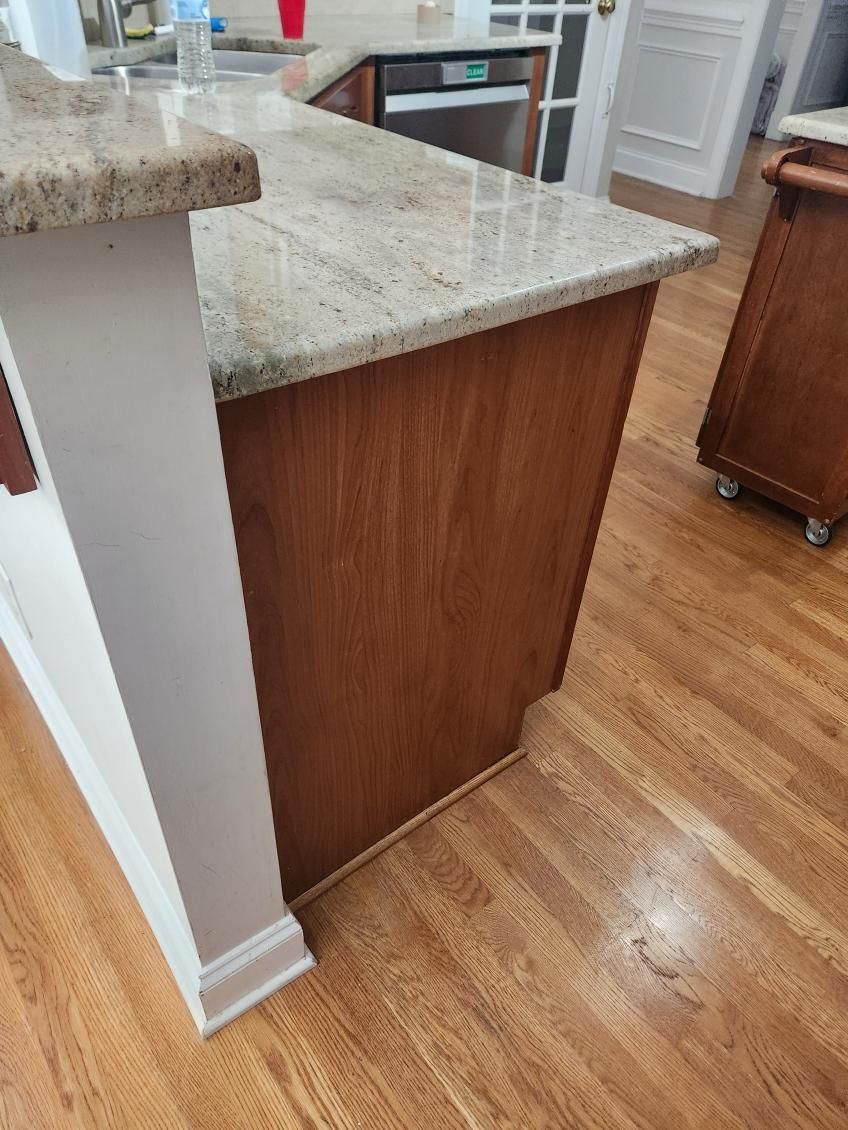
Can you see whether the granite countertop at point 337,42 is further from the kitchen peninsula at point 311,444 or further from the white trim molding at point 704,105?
the white trim molding at point 704,105

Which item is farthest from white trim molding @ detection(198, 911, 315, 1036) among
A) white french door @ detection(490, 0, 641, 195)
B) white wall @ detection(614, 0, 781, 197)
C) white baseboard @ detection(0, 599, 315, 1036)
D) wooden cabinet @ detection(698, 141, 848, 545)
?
white wall @ detection(614, 0, 781, 197)

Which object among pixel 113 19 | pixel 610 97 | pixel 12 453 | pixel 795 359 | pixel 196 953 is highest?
pixel 113 19

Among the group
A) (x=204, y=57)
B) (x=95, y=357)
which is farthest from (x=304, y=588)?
(x=204, y=57)

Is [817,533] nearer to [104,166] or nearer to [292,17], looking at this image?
[104,166]

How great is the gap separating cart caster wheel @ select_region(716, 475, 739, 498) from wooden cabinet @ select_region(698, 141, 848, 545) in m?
0.04

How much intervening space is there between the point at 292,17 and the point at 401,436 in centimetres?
220

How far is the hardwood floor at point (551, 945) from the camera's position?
106 centimetres

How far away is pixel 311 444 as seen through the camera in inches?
31.4

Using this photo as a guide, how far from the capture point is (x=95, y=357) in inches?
21.6

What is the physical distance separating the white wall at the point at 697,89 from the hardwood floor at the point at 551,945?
12.8 ft

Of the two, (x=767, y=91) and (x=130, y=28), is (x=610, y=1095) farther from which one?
(x=767, y=91)

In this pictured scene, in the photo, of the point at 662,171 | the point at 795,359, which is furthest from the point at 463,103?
the point at 662,171

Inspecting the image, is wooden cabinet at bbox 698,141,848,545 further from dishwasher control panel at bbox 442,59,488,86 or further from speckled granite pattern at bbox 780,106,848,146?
dishwasher control panel at bbox 442,59,488,86

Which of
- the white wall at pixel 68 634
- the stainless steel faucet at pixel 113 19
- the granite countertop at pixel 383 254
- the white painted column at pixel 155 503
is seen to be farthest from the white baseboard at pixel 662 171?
the white painted column at pixel 155 503
